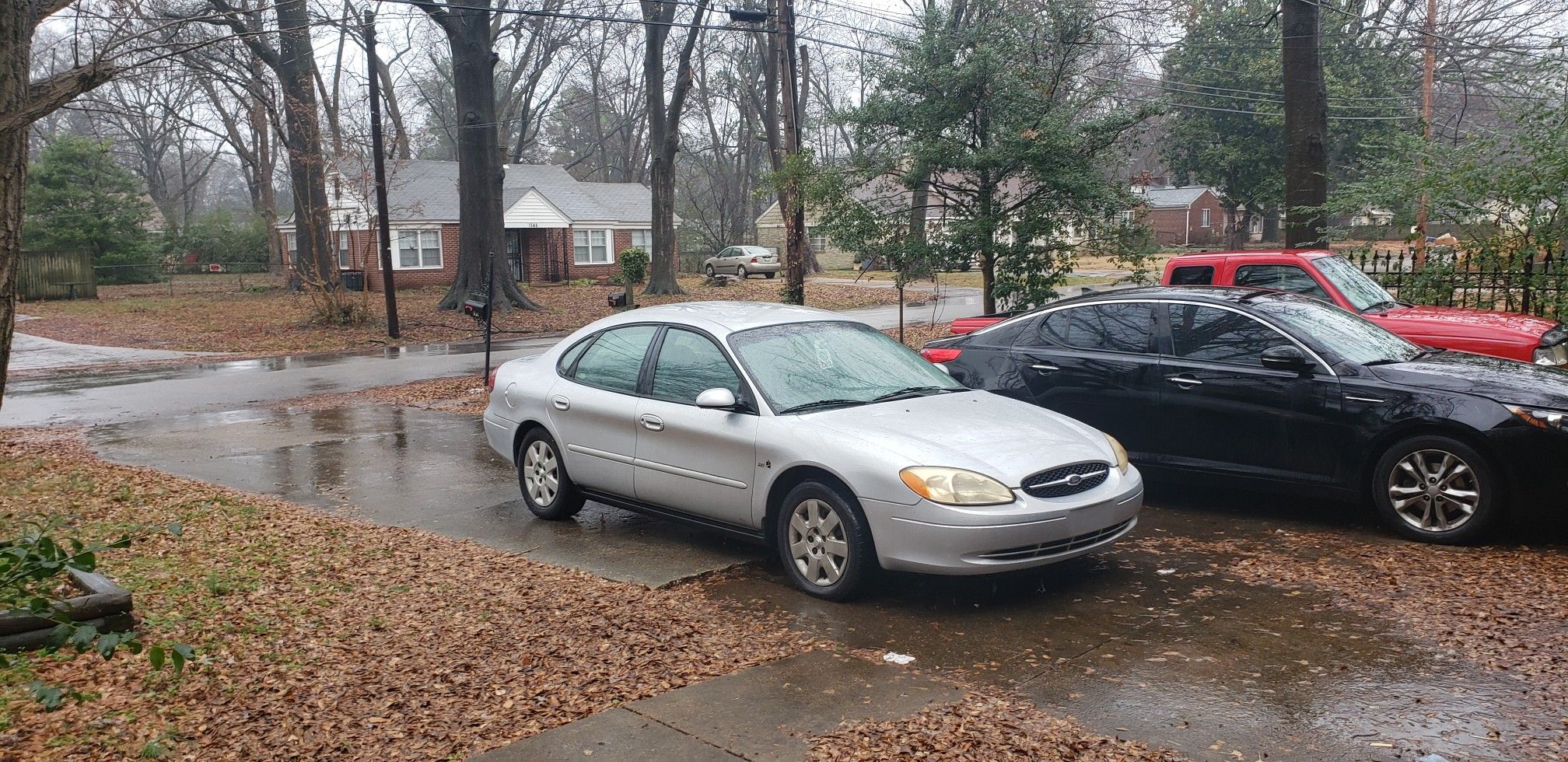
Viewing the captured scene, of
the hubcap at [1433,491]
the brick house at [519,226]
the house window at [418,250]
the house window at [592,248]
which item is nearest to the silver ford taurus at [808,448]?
the hubcap at [1433,491]

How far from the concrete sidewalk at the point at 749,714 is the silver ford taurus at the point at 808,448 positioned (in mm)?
893

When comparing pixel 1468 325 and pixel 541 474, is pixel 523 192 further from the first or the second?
pixel 1468 325

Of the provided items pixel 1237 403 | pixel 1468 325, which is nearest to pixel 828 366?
pixel 1237 403

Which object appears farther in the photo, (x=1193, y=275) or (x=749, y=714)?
(x=1193, y=275)

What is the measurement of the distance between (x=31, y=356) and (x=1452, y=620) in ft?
81.5

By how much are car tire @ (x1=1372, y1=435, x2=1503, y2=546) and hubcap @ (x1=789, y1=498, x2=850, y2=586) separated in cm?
335

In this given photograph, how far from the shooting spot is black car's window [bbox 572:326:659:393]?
24.0 feet

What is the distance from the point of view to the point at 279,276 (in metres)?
49.1

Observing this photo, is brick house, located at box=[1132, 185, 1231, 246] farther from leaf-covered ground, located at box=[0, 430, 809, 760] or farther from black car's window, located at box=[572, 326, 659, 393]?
leaf-covered ground, located at box=[0, 430, 809, 760]

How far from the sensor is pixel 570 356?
311 inches

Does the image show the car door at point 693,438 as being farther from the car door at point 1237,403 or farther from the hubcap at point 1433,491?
the hubcap at point 1433,491

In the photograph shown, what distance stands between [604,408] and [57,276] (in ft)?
127

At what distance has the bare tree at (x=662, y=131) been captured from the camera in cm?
3603

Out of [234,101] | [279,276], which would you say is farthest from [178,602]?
[234,101]
